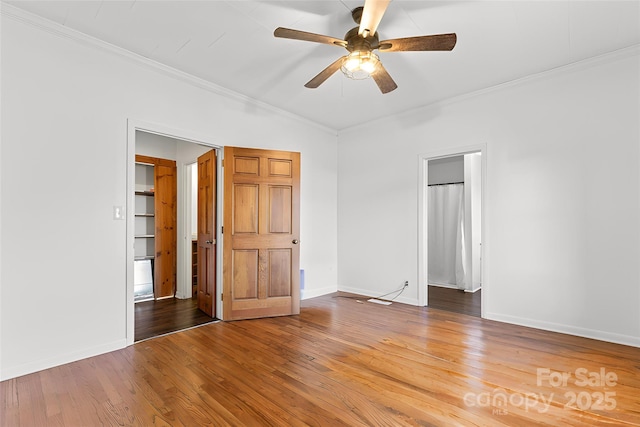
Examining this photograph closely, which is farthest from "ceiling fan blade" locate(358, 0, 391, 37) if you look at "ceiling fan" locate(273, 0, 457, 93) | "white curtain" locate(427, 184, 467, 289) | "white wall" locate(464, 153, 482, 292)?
"white curtain" locate(427, 184, 467, 289)

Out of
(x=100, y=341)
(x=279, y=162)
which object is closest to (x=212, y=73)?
(x=279, y=162)

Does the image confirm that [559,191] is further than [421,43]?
Yes

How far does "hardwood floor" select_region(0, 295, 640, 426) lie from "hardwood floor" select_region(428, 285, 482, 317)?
886mm

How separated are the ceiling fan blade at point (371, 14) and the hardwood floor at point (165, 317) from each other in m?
3.51

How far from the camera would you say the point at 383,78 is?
2.73 metres

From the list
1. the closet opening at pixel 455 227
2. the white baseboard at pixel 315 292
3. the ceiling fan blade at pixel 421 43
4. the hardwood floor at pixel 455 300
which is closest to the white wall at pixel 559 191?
the hardwood floor at pixel 455 300

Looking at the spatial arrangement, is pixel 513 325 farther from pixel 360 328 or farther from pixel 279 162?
pixel 279 162

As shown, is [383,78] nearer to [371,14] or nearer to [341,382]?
[371,14]

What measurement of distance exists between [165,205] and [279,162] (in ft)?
7.72

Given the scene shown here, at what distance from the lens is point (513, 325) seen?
360 centimetres

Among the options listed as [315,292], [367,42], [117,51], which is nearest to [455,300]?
[315,292]

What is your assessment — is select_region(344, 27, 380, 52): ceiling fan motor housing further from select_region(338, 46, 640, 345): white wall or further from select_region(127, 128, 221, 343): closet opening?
select_region(127, 128, 221, 343): closet opening

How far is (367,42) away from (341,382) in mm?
2623

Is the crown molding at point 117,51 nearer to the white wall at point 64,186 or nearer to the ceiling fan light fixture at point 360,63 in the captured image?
the white wall at point 64,186
